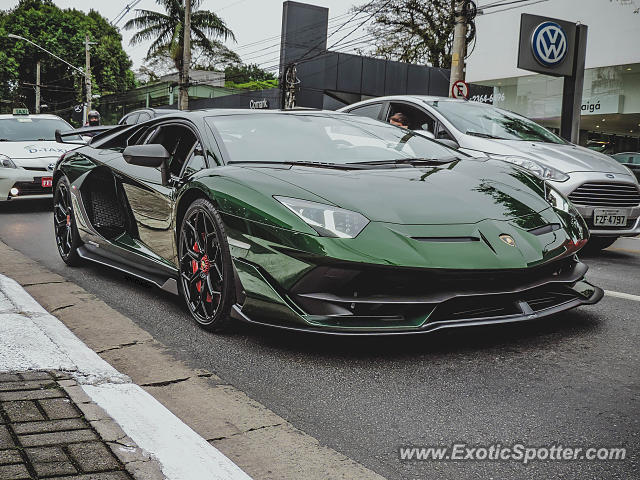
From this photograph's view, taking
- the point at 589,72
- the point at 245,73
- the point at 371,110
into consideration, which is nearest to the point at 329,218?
the point at 371,110

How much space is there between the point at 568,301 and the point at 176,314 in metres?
2.16

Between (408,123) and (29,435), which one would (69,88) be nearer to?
(408,123)

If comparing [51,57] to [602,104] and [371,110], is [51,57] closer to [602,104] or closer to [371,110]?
[602,104]

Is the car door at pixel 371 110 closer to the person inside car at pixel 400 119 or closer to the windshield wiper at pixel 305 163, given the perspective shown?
the person inside car at pixel 400 119

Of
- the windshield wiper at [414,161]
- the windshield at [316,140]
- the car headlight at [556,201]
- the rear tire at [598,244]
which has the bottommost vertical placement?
the rear tire at [598,244]

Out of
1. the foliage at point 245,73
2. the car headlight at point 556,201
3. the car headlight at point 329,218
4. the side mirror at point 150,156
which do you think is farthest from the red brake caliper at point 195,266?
the foliage at point 245,73

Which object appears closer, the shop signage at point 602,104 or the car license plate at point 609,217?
the car license plate at point 609,217

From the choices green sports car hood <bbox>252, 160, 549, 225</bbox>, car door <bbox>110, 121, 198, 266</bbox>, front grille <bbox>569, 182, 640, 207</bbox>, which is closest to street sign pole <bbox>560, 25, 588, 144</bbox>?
front grille <bbox>569, 182, 640, 207</bbox>

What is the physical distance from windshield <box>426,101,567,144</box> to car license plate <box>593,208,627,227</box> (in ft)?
3.54

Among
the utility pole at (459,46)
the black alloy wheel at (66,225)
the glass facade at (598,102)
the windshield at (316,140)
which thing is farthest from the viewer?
the glass facade at (598,102)

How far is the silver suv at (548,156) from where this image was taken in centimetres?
653

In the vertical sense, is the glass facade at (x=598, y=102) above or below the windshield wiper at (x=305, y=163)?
above

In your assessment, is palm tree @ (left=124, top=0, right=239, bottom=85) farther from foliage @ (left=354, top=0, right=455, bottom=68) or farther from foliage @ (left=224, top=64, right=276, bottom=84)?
foliage @ (left=224, top=64, right=276, bottom=84)

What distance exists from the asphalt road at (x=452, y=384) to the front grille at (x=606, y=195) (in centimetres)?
226
